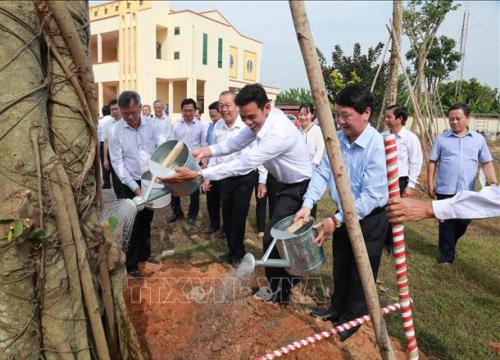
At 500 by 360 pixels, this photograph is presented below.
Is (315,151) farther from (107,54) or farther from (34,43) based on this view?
(107,54)

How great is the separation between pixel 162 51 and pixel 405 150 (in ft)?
68.2

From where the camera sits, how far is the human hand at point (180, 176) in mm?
2996

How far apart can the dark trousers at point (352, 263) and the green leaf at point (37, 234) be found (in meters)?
2.07

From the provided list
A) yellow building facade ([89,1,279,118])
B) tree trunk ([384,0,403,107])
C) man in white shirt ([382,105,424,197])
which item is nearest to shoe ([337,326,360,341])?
man in white shirt ([382,105,424,197])

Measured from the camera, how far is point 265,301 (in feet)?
11.6

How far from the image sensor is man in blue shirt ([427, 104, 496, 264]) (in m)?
4.61

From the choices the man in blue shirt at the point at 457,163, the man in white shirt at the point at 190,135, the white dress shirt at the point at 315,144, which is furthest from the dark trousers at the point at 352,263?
the man in white shirt at the point at 190,135

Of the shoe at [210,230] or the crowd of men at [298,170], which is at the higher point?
the crowd of men at [298,170]

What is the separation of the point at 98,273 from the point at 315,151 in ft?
14.7

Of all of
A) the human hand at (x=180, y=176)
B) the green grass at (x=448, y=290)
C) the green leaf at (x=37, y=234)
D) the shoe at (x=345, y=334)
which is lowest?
the green grass at (x=448, y=290)

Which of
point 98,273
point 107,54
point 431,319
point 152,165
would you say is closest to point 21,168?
point 98,273

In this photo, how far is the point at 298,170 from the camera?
3.48m

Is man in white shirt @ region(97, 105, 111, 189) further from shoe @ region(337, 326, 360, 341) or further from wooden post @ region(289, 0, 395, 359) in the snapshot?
wooden post @ region(289, 0, 395, 359)

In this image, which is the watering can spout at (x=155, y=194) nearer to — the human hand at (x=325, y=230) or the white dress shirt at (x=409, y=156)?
the human hand at (x=325, y=230)
